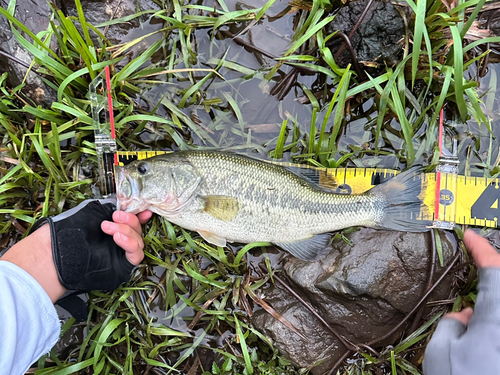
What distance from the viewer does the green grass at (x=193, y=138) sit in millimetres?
3098

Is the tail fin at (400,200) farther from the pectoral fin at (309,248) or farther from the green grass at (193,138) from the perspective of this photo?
the pectoral fin at (309,248)

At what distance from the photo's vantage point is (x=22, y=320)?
7.86ft

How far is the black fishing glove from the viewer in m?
2.83

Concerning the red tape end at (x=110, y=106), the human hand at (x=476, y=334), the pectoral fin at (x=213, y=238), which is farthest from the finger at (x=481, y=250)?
the red tape end at (x=110, y=106)

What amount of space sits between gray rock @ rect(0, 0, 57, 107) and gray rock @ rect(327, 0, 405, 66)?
Result: 9.61 feet

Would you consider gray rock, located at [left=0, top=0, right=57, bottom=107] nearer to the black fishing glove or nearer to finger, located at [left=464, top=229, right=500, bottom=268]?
the black fishing glove

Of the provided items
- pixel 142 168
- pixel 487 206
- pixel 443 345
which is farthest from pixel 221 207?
pixel 487 206

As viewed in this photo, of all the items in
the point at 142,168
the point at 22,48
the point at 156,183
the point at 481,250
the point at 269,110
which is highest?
the point at 22,48

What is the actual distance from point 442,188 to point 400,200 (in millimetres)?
522

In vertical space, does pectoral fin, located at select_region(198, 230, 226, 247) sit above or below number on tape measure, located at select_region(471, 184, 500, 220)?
below

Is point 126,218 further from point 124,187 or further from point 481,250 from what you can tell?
point 481,250

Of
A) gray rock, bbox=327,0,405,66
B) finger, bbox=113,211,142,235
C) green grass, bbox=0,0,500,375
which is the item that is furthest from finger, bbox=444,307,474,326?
finger, bbox=113,211,142,235

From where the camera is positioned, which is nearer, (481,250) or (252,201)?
(481,250)

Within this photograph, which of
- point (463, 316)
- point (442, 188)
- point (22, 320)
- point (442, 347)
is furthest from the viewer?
point (442, 188)
